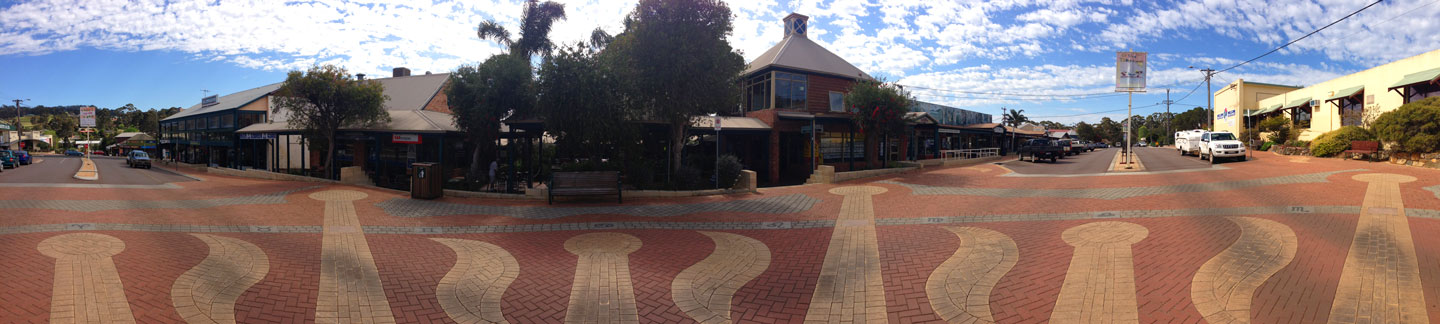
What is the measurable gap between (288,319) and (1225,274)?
851 cm

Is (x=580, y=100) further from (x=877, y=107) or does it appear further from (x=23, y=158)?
(x=23, y=158)

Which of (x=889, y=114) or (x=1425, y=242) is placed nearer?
(x=1425, y=242)

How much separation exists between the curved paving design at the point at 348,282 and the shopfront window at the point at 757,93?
53.9ft

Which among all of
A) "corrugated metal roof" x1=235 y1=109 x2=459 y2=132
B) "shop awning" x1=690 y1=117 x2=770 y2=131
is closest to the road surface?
"corrugated metal roof" x1=235 y1=109 x2=459 y2=132

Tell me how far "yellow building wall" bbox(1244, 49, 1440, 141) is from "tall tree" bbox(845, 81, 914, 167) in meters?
21.8

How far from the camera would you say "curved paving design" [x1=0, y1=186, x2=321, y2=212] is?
31.5ft

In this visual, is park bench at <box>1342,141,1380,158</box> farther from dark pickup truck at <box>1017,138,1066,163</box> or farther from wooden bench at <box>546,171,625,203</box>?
wooden bench at <box>546,171,625,203</box>

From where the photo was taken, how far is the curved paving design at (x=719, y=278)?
4691 mm

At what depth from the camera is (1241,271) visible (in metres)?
5.27

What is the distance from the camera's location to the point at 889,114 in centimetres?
1973

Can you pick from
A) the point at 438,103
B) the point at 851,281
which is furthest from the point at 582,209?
the point at 438,103

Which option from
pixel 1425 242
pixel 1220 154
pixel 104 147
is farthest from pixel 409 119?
pixel 104 147

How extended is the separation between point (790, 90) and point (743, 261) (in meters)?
17.0

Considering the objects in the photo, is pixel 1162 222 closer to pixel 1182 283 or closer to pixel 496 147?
pixel 1182 283
